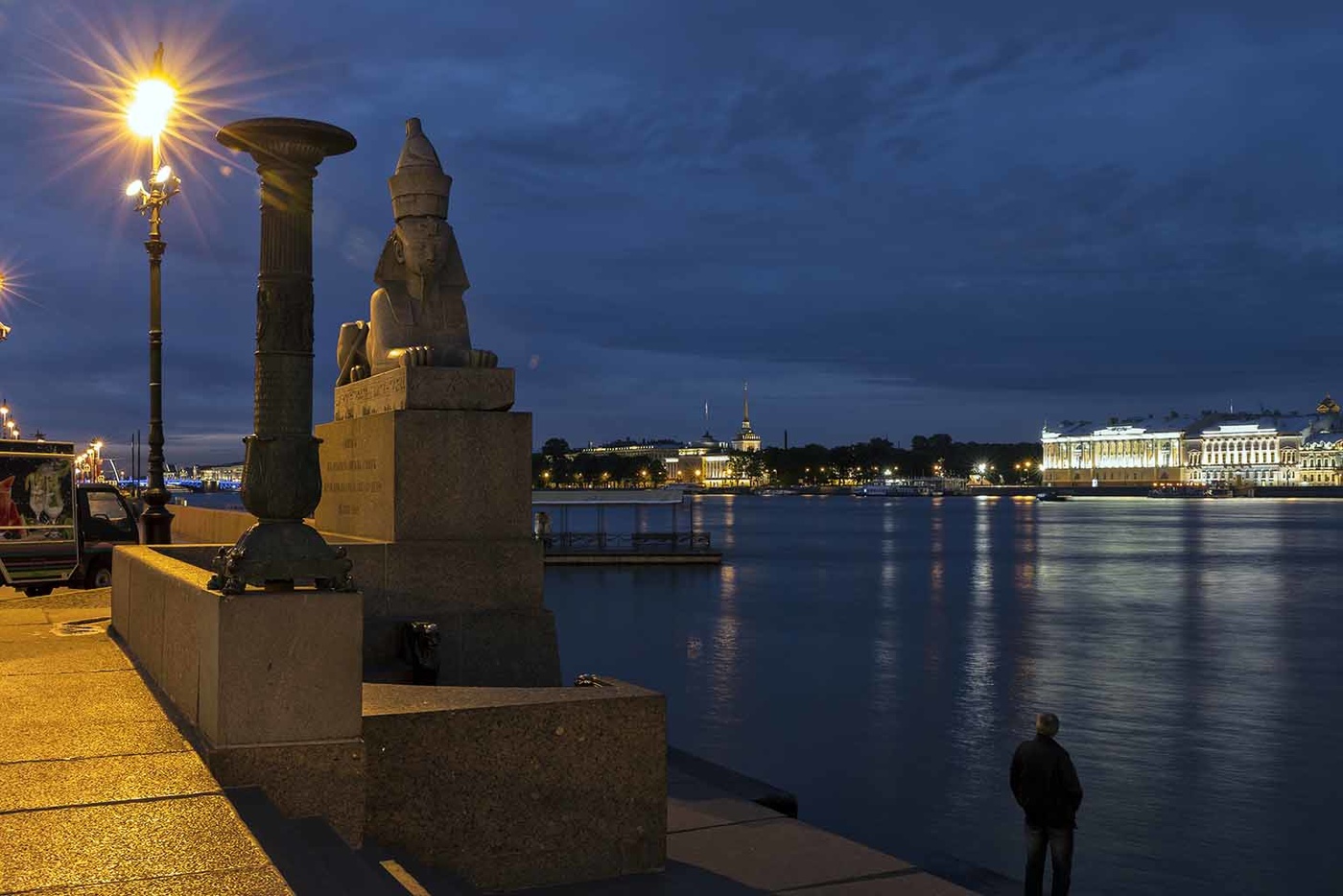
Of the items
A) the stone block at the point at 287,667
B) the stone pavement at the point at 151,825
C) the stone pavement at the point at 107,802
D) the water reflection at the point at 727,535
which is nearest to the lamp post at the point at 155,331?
the stone pavement at the point at 151,825

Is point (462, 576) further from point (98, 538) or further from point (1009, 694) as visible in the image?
point (1009, 694)

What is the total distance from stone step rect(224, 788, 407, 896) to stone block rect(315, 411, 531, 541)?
508 centimetres

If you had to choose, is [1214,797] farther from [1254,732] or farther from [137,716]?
[137,716]

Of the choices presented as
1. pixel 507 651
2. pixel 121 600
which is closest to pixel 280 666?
pixel 507 651

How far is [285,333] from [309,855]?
289 centimetres

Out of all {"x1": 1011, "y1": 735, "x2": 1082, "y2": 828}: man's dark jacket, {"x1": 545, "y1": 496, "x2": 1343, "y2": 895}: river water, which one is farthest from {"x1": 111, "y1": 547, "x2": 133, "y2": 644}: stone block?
{"x1": 545, "y1": 496, "x2": 1343, "y2": 895}: river water

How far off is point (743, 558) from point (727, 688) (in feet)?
143

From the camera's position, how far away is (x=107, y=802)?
17.1 ft

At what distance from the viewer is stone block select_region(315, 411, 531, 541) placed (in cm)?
1041

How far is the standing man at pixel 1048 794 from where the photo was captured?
10.3 m

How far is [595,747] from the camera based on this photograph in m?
6.84

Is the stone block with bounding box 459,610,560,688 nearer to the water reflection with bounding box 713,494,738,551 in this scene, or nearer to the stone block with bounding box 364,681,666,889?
the stone block with bounding box 364,681,666,889

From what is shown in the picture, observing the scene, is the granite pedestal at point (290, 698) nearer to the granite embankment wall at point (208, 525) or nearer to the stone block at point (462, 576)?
the stone block at point (462, 576)

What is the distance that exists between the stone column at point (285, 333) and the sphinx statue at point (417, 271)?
4.96 meters
